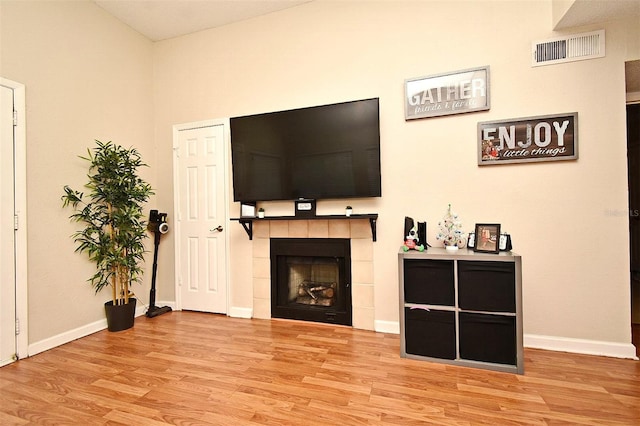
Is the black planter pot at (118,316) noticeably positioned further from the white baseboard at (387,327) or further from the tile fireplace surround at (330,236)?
the white baseboard at (387,327)

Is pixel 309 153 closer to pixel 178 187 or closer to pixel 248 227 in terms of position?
pixel 248 227

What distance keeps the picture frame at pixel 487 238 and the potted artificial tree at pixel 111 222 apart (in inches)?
124

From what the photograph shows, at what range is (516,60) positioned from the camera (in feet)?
7.80

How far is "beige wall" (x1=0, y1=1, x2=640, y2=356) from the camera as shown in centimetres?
223

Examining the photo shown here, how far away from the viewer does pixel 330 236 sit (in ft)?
9.50

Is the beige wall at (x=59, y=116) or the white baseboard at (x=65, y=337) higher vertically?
the beige wall at (x=59, y=116)

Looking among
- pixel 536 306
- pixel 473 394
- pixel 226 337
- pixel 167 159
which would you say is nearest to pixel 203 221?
pixel 167 159

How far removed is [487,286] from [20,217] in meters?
3.66

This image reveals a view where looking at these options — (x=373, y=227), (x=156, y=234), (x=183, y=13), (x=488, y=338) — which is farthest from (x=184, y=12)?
(x=488, y=338)

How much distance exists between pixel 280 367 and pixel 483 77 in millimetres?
2830

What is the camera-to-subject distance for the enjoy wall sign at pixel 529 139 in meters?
2.26

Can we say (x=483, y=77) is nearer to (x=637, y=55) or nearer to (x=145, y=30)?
→ (x=637, y=55)

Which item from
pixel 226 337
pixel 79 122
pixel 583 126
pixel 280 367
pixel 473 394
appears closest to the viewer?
pixel 473 394

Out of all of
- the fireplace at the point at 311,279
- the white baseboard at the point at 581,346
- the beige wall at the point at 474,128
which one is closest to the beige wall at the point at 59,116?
the beige wall at the point at 474,128
